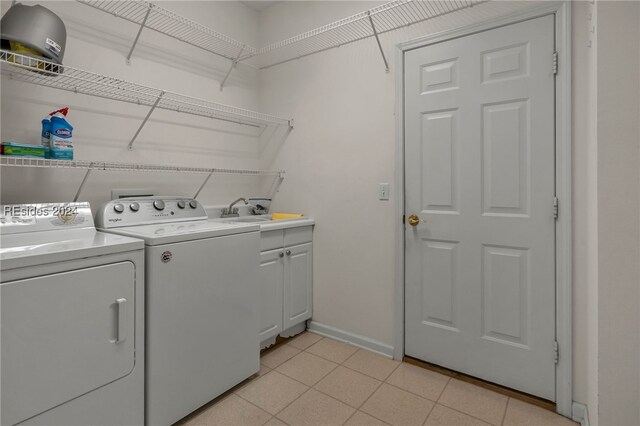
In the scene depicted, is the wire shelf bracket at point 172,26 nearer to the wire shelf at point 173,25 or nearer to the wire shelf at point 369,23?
the wire shelf at point 173,25

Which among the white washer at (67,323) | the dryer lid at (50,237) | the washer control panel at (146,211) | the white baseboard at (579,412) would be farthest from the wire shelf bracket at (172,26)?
the white baseboard at (579,412)

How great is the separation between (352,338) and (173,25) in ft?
8.46

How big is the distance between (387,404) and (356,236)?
1091mm

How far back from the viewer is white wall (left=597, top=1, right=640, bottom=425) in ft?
3.71

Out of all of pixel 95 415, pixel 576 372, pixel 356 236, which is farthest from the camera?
pixel 356 236

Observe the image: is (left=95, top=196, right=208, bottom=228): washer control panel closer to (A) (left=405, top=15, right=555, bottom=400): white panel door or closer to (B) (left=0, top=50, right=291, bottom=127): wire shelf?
(B) (left=0, top=50, right=291, bottom=127): wire shelf

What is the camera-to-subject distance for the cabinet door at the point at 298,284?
2.43 meters

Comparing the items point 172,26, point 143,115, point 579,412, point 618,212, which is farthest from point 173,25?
point 579,412

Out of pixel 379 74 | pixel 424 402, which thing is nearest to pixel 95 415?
pixel 424 402

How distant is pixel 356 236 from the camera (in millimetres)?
2432

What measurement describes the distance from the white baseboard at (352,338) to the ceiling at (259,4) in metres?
2.74

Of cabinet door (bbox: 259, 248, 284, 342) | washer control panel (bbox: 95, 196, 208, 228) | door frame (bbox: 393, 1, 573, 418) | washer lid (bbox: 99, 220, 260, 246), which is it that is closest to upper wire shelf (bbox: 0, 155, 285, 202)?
washer control panel (bbox: 95, 196, 208, 228)

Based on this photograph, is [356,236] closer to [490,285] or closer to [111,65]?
[490,285]

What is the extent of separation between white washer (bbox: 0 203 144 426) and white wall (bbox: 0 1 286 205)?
426 millimetres
